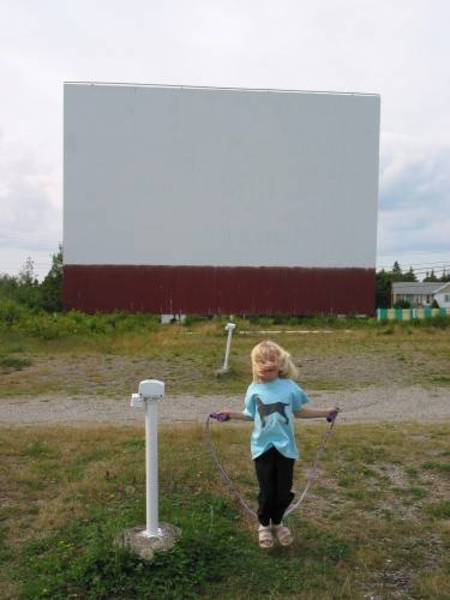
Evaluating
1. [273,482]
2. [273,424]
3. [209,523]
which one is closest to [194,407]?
[209,523]

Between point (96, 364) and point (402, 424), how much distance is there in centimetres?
737

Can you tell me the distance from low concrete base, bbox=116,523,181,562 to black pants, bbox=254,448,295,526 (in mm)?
544

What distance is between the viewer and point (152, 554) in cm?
379

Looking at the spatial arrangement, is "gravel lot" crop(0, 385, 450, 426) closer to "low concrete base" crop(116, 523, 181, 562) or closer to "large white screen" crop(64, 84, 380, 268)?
"low concrete base" crop(116, 523, 181, 562)

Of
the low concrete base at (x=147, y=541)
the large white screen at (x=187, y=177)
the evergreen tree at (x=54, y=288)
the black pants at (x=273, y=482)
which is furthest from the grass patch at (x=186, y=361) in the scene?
the evergreen tree at (x=54, y=288)

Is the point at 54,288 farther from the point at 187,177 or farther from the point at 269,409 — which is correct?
the point at 269,409

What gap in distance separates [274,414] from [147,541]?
1029mm

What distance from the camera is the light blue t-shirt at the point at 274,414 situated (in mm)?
3914

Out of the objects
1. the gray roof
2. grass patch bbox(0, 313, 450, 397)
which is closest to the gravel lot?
grass patch bbox(0, 313, 450, 397)

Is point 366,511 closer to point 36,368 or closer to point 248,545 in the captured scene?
point 248,545

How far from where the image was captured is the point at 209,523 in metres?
4.27

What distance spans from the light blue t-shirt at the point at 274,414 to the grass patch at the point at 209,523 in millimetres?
643

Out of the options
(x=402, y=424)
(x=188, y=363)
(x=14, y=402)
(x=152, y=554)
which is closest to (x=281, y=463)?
(x=152, y=554)

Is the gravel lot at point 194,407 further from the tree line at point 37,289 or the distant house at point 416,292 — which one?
the distant house at point 416,292
